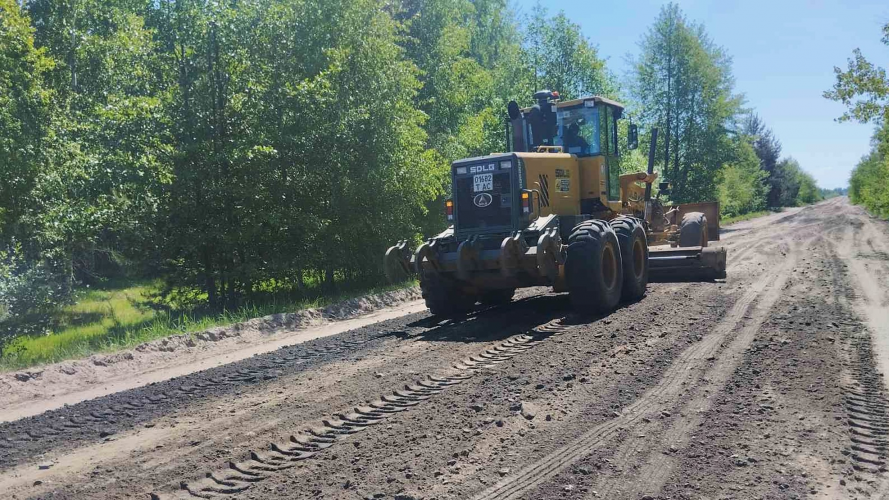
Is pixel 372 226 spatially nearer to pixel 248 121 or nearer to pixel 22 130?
pixel 248 121

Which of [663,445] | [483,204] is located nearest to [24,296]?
[483,204]

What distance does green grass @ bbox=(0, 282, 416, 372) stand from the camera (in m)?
10.3

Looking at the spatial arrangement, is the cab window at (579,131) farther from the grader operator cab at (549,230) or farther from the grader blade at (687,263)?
the grader blade at (687,263)

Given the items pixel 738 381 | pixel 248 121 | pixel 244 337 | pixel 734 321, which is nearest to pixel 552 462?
pixel 738 381

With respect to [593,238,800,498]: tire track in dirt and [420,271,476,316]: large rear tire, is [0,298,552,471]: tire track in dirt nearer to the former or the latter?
[420,271,476,316]: large rear tire

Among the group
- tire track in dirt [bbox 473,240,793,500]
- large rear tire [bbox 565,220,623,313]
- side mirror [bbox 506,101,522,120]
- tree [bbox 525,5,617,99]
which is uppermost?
tree [bbox 525,5,617,99]

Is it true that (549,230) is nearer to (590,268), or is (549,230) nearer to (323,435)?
(590,268)

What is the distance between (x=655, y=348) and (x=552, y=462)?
3727 mm

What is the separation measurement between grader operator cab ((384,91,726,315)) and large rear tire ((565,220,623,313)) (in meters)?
0.01

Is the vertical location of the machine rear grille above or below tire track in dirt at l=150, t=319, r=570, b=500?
above

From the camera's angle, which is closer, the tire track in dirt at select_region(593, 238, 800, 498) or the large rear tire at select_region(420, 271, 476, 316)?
the tire track in dirt at select_region(593, 238, 800, 498)

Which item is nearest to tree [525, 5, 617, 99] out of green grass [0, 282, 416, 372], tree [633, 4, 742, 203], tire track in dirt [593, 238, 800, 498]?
tree [633, 4, 742, 203]

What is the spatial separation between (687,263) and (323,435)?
31.7ft

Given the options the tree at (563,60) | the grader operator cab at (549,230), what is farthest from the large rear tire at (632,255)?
the tree at (563,60)
